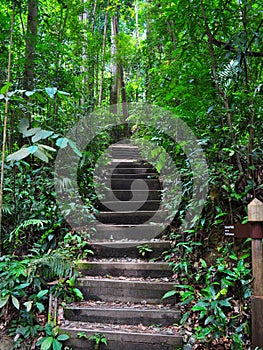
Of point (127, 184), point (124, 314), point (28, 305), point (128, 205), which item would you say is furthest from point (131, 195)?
point (28, 305)

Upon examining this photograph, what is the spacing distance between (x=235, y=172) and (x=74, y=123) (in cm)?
276

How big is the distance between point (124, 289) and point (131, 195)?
6.41 ft

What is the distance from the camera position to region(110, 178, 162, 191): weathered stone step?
5.03 m

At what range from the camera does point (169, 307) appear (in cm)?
279

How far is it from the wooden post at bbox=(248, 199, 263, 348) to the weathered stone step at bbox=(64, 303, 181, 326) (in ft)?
2.28

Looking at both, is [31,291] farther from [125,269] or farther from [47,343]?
[125,269]

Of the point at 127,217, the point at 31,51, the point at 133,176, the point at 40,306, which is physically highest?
the point at 31,51

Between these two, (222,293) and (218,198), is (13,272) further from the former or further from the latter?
(218,198)

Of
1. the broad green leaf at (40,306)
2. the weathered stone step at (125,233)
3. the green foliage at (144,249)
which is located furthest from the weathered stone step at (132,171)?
the broad green leaf at (40,306)

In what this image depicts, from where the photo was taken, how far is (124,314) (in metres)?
2.70

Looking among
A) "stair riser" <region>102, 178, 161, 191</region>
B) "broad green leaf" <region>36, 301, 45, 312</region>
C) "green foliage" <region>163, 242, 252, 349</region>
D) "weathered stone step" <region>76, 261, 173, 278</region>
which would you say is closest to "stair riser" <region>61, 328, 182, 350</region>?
"green foliage" <region>163, 242, 252, 349</region>

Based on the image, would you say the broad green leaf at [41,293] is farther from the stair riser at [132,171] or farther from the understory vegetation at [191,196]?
the stair riser at [132,171]

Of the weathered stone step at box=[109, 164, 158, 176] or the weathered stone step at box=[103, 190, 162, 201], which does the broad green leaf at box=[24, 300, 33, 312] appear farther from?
the weathered stone step at box=[109, 164, 158, 176]

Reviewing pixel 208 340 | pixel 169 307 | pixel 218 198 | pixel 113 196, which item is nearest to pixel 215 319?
pixel 208 340
